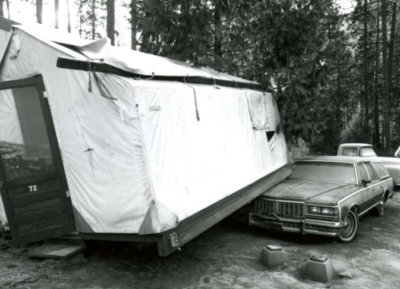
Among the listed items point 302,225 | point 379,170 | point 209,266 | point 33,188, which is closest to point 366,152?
point 379,170

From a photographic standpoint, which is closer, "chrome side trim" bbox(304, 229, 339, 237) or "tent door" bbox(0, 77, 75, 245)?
"tent door" bbox(0, 77, 75, 245)

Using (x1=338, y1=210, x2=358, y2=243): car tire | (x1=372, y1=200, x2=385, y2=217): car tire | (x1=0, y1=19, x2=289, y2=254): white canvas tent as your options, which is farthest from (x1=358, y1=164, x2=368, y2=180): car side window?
(x1=0, y1=19, x2=289, y2=254): white canvas tent

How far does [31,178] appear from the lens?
17.1 ft

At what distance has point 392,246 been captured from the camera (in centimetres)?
660

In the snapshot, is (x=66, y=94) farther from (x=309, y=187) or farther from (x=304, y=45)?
(x=304, y=45)

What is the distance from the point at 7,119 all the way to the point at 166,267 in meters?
3.28

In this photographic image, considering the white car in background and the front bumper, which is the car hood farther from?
the white car in background

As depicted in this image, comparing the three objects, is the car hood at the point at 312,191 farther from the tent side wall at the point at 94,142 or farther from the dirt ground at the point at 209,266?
the tent side wall at the point at 94,142

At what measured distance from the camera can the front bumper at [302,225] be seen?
20.6 feet

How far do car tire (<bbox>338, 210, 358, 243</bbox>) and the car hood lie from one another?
17.5 inches

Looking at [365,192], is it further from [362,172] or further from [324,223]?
[324,223]

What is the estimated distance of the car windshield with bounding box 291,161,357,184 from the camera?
7.79 m

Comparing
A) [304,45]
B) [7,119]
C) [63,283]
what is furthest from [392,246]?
[7,119]

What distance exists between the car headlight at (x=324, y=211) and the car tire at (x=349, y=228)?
425 millimetres
